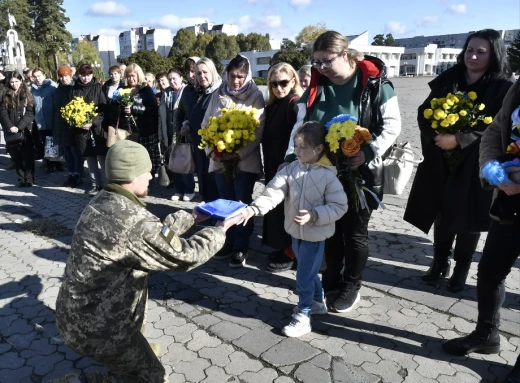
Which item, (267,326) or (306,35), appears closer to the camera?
(267,326)

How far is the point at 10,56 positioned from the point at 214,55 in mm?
61581

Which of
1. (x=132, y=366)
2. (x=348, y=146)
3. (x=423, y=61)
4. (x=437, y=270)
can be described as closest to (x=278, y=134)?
(x=348, y=146)

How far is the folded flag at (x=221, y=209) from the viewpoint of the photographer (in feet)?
8.27

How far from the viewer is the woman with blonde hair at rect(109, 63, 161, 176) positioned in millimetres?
6836

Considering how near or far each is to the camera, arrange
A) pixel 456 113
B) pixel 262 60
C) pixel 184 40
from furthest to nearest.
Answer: pixel 184 40 → pixel 262 60 → pixel 456 113

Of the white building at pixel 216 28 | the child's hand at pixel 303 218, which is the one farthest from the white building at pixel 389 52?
the child's hand at pixel 303 218

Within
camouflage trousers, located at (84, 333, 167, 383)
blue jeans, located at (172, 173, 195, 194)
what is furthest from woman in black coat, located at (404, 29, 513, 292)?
blue jeans, located at (172, 173, 195, 194)

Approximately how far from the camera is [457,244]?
379 centimetres

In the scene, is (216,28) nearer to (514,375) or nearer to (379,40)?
(379,40)

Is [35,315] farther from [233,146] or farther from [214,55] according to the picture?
[214,55]

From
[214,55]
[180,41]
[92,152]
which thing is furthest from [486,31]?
[180,41]

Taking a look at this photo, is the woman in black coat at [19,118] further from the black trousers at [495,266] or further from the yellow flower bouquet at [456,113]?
the black trousers at [495,266]

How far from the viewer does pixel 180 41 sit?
9312 cm

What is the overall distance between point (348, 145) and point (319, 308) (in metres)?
1.36
